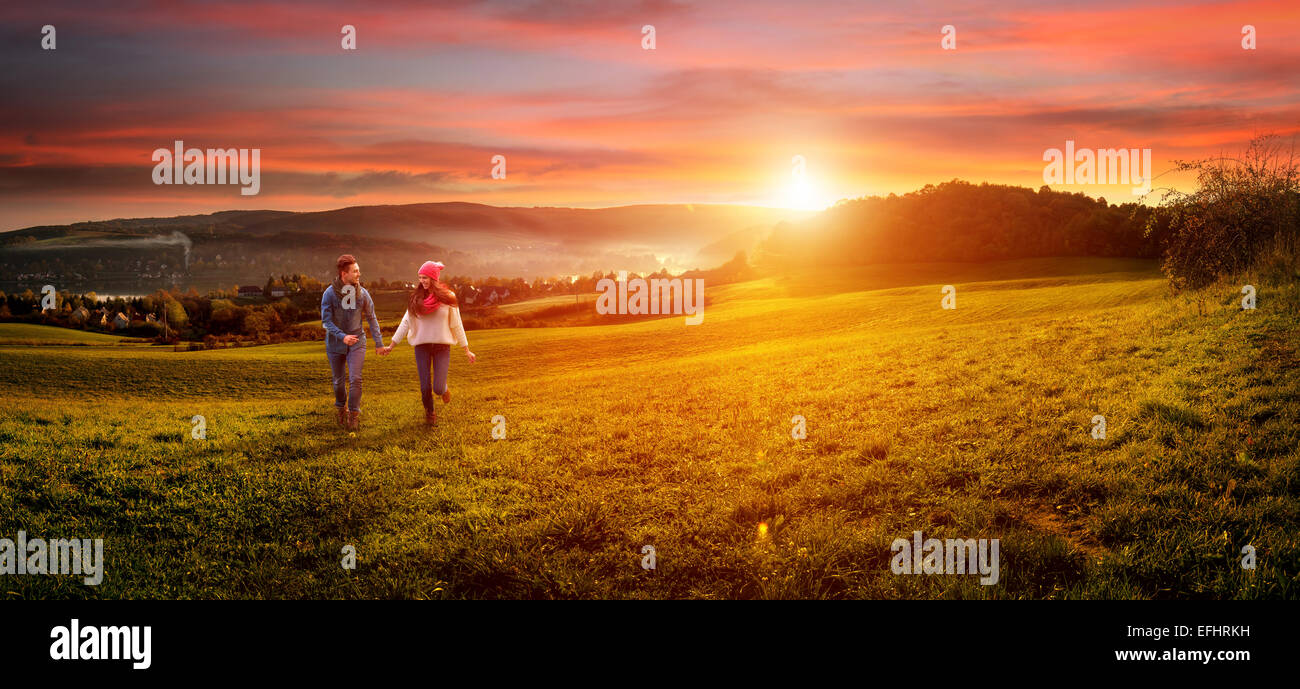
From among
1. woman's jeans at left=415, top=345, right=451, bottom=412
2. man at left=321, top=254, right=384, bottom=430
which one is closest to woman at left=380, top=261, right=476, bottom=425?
woman's jeans at left=415, top=345, right=451, bottom=412

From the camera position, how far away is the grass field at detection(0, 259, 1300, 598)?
559 centimetres

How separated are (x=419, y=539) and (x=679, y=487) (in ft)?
10.5

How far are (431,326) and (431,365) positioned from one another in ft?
2.95

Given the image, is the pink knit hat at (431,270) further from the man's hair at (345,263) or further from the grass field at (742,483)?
the grass field at (742,483)

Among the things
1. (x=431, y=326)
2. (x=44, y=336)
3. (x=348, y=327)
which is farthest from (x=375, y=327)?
(x=44, y=336)

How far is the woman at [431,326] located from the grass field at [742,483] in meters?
1.25

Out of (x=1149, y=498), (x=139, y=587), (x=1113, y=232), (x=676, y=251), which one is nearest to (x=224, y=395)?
(x=139, y=587)

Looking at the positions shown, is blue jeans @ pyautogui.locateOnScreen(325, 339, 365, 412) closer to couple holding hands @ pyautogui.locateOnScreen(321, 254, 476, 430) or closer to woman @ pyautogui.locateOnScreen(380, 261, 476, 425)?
couple holding hands @ pyautogui.locateOnScreen(321, 254, 476, 430)

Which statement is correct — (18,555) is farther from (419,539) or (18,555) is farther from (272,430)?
(272,430)

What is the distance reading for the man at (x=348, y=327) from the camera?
11.8m

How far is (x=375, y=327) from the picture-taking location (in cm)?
1214

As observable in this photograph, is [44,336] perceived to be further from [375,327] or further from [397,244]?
[397,244]

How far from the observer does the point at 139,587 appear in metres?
5.53
